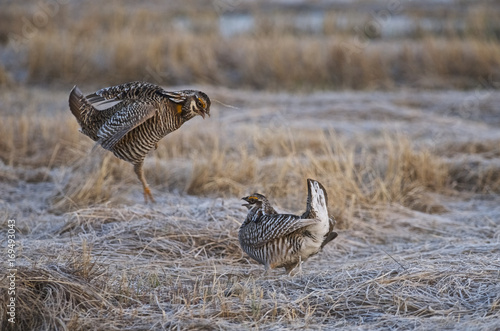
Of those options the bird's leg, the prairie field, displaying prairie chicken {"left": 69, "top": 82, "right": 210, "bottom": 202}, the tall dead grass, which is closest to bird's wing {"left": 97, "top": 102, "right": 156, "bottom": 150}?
displaying prairie chicken {"left": 69, "top": 82, "right": 210, "bottom": 202}

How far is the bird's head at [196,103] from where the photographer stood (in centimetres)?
499

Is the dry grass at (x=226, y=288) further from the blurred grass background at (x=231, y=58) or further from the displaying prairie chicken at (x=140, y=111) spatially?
the blurred grass background at (x=231, y=58)

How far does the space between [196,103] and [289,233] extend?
1.09 m

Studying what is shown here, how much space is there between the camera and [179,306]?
409 cm

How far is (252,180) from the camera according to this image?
276 inches

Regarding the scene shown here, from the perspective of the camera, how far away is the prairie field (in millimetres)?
4109

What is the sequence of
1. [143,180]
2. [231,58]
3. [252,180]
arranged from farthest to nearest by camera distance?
[231,58], [252,180], [143,180]

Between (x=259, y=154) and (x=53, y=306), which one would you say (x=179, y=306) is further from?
(x=259, y=154)

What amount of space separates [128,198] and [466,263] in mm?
3099

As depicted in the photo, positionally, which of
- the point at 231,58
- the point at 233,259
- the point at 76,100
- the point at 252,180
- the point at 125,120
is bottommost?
the point at 233,259

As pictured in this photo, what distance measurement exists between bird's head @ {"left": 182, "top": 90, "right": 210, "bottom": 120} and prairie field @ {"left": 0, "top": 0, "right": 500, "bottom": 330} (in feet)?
0.32

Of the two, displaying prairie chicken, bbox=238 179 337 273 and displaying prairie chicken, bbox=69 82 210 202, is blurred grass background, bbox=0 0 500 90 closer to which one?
displaying prairie chicken, bbox=69 82 210 202

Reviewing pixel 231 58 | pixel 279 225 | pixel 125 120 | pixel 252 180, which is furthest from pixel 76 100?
pixel 231 58

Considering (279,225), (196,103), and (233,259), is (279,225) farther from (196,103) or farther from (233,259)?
(196,103)
